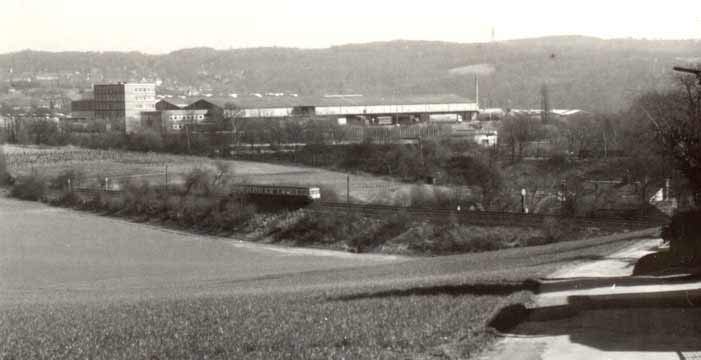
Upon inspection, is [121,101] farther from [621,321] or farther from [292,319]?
[621,321]

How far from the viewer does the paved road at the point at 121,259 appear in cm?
3080

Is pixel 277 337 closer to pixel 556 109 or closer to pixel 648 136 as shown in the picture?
pixel 648 136

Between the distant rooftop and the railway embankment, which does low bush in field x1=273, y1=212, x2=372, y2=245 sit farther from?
the distant rooftop

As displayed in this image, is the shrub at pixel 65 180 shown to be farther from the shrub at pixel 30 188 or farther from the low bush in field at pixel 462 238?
the low bush in field at pixel 462 238

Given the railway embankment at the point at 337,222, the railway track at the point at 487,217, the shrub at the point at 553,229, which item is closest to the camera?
the railway track at the point at 487,217

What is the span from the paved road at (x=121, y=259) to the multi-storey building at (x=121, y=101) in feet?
263

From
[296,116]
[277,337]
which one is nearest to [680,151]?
[277,337]

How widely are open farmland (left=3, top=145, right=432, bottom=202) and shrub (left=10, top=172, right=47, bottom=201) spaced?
13.7 ft

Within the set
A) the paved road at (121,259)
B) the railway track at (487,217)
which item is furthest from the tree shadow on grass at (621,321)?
the railway track at (487,217)

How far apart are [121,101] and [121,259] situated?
10288cm

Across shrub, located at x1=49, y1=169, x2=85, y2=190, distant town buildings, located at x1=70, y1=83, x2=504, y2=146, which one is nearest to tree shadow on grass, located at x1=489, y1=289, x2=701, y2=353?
shrub, located at x1=49, y1=169, x2=85, y2=190

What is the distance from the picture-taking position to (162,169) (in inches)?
3529

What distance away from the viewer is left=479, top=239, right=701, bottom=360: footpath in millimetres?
11141

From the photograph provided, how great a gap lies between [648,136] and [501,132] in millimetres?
42597
